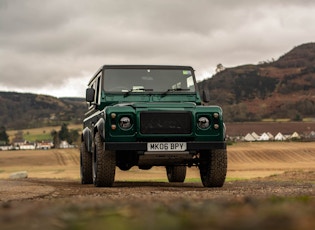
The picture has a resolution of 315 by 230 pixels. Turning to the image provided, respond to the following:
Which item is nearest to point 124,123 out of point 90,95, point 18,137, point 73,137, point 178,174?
point 90,95

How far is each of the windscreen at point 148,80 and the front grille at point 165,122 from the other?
165 centimetres

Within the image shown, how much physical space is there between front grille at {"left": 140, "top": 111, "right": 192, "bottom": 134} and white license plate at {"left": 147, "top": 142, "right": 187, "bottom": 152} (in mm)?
197

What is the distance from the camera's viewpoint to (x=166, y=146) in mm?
9883

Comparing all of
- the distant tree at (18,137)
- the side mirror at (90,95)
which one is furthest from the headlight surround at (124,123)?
the distant tree at (18,137)

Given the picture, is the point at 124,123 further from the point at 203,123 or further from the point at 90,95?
the point at 90,95

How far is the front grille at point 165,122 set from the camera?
9875 mm

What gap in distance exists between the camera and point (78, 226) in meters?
1.84

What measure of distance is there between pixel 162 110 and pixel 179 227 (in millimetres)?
8219

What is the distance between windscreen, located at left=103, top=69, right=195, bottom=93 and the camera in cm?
1151

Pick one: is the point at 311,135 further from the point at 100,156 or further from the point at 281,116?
the point at 100,156

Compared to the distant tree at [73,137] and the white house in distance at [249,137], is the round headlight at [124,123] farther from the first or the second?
the distant tree at [73,137]

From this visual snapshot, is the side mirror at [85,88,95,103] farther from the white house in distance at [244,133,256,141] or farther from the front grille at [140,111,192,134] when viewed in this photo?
the white house in distance at [244,133,256,141]

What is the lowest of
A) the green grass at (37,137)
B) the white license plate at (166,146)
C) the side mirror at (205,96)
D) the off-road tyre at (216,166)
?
the green grass at (37,137)

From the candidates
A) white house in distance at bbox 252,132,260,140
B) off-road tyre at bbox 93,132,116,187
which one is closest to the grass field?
white house in distance at bbox 252,132,260,140
